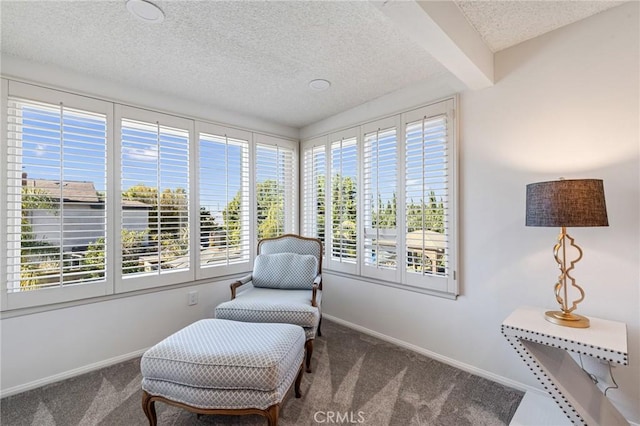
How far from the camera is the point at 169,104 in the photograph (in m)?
2.72

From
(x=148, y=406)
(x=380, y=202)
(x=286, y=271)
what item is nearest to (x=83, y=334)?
(x=148, y=406)

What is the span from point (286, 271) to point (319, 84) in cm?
179

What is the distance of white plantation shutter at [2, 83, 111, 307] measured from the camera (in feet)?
6.63

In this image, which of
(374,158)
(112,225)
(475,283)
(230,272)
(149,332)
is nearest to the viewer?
(475,283)

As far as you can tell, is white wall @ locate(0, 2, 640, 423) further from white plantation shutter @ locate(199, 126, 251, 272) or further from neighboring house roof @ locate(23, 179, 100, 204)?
neighboring house roof @ locate(23, 179, 100, 204)

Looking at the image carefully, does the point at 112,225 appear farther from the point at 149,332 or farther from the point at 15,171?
the point at 149,332

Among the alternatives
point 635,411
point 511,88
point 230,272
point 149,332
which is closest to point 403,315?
point 635,411

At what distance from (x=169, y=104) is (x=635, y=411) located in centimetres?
407

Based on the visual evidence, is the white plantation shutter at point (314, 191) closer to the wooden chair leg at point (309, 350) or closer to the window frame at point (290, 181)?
the window frame at point (290, 181)

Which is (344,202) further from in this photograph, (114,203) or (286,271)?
(114,203)

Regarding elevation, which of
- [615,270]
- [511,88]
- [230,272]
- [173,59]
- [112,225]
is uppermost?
[173,59]

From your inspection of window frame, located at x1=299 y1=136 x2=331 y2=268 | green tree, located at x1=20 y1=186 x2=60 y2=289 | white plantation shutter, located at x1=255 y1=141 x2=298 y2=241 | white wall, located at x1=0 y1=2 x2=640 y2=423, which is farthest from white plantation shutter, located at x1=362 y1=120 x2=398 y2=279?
green tree, located at x1=20 y1=186 x2=60 y2=289

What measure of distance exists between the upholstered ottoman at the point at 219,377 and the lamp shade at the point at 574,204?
64.0 inches

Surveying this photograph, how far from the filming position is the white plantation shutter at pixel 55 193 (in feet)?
6.63
